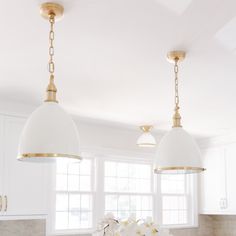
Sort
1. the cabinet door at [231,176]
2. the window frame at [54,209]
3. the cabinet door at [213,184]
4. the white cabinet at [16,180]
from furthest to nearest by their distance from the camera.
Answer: the cabinet door at [213,184] → the cabinet door at [231,176] → the window frame at [54,209] → the white cabinet at [16,180]

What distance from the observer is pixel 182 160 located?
2512mm

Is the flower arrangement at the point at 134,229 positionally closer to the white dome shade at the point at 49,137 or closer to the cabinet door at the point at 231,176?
the white dome shade at the point at 49,137

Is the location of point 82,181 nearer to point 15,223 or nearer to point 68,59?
point 15,223

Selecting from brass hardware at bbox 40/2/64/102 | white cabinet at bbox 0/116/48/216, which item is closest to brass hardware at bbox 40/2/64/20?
brass hardware at bbox 40/2/64/102

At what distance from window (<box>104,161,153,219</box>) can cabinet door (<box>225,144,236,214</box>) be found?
1.09 meters

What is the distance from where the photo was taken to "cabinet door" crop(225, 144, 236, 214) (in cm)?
572

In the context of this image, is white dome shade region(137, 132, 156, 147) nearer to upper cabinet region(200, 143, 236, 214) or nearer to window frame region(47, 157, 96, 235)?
window frame region(47, 157, 96, 235)

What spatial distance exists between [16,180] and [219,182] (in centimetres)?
300

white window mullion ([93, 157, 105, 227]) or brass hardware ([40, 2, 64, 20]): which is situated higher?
brass hardware ([40, 2, 64, 20])

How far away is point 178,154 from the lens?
8.31 feet

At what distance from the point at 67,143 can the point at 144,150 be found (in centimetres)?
399

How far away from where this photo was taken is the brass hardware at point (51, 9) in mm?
2215

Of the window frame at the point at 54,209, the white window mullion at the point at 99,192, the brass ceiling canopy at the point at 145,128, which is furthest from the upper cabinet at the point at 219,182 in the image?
the window frame at the point at 54,209

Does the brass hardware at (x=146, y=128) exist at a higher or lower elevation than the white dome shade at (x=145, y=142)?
higher
